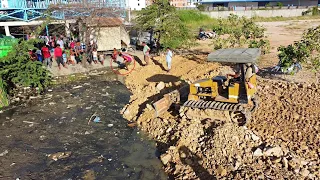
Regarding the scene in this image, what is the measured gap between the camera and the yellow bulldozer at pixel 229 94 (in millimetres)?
9336

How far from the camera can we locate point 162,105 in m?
11.3

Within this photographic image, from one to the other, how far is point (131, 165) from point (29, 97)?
26.3 feet

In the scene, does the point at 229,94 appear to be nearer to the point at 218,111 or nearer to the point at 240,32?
the point at 218,111

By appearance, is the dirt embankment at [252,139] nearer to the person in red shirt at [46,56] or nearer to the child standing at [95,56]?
the person in red shirt at [46,56]

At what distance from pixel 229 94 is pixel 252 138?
1.69 m

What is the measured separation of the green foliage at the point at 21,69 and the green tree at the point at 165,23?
791 cm

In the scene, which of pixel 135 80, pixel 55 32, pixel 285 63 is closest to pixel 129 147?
pixel 135 80

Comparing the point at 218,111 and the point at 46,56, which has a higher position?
the point at 46,56

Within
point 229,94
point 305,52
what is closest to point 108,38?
point 305,52

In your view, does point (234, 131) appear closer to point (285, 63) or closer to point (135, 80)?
point (285, 63)

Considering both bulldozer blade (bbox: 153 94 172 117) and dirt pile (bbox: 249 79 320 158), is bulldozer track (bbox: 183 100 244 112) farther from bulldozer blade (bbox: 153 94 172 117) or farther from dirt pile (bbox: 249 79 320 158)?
bulldozer blade (bbox: 153 94 172 117)

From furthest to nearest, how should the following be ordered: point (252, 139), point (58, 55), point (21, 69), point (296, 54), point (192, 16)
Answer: point (192, 16) → point (58, 55) → point (21, 69) → point (296, 54) → point (252, 139)

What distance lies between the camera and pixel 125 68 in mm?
18891

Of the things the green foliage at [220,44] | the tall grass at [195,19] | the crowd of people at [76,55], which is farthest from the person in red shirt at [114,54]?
the tall grass at [195,19]
